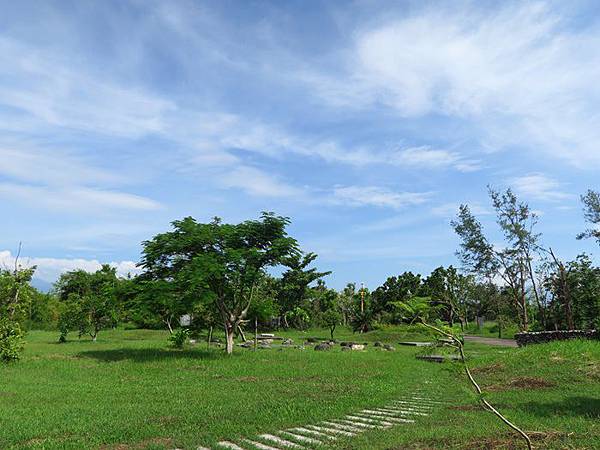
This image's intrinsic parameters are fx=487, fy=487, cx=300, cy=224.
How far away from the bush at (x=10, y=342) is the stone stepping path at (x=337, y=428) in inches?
568

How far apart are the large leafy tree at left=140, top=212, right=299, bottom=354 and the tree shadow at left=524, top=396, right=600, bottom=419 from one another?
42.1ft

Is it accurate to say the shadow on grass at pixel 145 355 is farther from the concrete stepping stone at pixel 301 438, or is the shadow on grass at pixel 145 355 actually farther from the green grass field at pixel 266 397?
the concrete stepping stone at pixel 301 438

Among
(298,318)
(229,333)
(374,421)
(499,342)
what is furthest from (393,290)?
(374,421)

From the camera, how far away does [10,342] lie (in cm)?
1803

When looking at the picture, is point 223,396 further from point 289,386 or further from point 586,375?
point 586,375

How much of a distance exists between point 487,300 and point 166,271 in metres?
38.7

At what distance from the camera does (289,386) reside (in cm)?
1359

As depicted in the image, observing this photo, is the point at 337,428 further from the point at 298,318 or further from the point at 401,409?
the point at 298,318

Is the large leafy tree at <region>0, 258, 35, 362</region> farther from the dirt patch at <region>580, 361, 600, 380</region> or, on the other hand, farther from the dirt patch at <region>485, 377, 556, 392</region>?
the dirt patch at <region>580, 361, 600, 380</region>

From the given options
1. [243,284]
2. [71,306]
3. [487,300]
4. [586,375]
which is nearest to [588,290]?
[487,300]

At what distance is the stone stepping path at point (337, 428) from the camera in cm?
711

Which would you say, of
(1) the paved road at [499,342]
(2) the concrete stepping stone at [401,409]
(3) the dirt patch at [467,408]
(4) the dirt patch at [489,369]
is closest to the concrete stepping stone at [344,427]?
(2) the concrete stepping stone at [401,409]

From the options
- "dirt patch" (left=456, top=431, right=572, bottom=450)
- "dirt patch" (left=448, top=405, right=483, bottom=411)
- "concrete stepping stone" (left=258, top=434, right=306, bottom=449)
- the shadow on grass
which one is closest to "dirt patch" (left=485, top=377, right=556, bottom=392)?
"dirt patch" (left=448, top=405, right=483, bottom=411)

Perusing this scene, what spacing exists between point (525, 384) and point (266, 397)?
7.25m
